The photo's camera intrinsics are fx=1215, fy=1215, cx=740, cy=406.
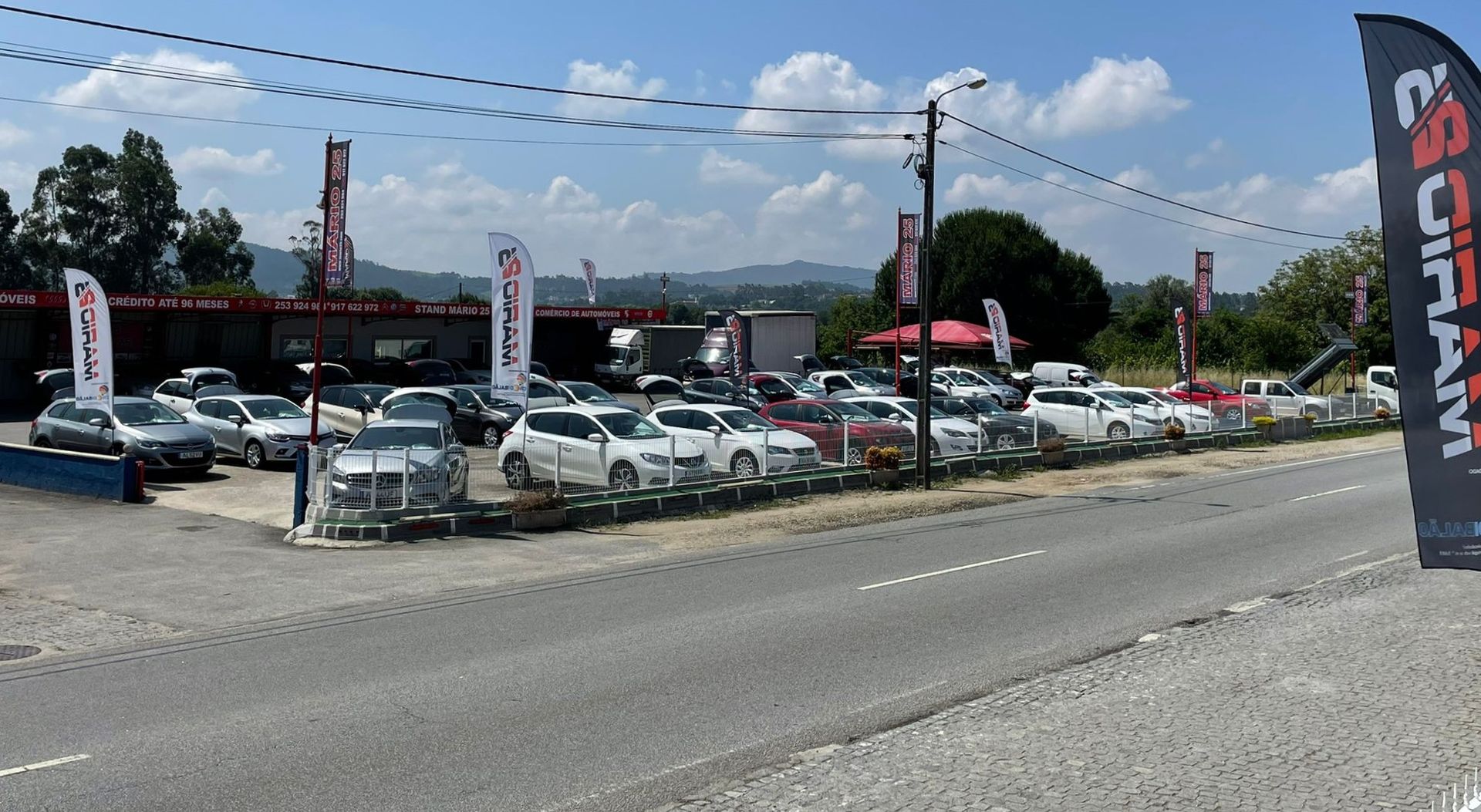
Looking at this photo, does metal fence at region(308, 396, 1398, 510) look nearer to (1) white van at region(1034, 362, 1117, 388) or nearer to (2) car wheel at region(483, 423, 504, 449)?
(2) car wheel at region(483, 423, 504, 449)

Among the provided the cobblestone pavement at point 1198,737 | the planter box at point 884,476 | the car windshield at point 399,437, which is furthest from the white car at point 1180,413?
the cobblestone pavement at point 1198,737

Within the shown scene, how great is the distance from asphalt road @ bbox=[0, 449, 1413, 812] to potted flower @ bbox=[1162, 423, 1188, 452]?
15993 mm

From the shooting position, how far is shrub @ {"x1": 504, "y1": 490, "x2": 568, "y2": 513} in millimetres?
18172

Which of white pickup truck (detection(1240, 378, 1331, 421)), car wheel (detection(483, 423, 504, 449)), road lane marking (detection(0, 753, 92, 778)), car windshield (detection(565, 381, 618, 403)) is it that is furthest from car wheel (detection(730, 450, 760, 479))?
white pickup truck (detection(1240, 378, 1331, 421))

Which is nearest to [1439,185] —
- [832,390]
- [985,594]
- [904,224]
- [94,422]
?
[985,594]

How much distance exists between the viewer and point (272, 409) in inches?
1062

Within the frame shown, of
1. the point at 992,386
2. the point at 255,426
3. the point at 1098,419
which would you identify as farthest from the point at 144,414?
the point at 992,386

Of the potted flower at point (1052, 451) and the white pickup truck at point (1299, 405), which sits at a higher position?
the white pickup truck at point (1299, 405)

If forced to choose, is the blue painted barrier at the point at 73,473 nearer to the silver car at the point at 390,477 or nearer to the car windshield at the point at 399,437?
the car windshield at the point at 399,437

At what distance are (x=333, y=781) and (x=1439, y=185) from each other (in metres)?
7.42

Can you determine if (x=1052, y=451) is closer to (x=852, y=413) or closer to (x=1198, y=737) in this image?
(x=852, y=413)

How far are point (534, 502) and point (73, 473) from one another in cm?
969

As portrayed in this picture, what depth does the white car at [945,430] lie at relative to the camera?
89.0 feet

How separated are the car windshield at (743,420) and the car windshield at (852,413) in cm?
301
